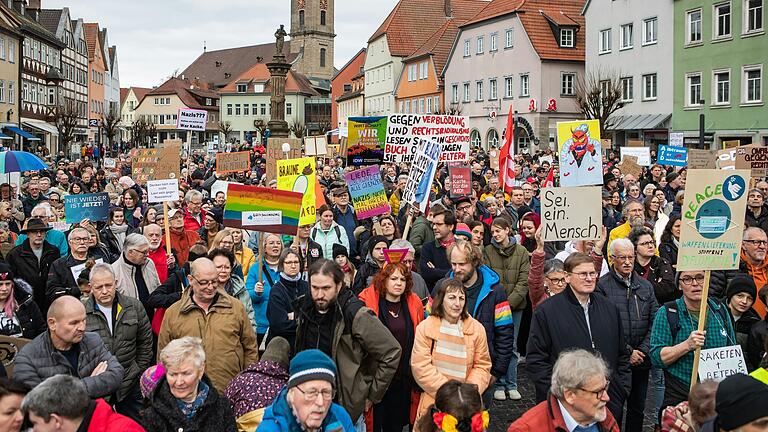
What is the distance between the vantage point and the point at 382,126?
1655cm

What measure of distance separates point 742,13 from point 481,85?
23694mm

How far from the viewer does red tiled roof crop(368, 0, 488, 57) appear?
72.9 m

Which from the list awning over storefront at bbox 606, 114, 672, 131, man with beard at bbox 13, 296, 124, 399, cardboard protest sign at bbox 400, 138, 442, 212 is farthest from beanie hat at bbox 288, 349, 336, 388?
awning over storefront at bbox 606, 114, 672, 131

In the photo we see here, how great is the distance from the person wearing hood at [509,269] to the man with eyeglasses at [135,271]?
3448 millimetres

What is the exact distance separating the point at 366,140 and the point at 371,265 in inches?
327

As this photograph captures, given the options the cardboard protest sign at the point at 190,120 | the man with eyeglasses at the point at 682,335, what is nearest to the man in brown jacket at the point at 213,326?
the man with eyeglasses at the point at 682,335

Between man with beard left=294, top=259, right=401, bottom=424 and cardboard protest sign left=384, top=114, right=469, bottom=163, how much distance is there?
10.1m

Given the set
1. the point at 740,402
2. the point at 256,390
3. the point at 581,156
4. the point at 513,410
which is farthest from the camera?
the point at 581,156

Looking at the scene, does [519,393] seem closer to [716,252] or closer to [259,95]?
[716,252]

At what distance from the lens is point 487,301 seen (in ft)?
21.5

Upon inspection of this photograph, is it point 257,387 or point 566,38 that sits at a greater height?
point 566,38

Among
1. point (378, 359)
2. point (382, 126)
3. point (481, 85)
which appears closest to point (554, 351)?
point (378, 359)

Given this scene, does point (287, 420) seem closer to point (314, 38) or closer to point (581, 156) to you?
point (581, 156)

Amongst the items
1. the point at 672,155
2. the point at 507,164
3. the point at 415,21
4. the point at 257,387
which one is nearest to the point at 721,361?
the point at 257,387
